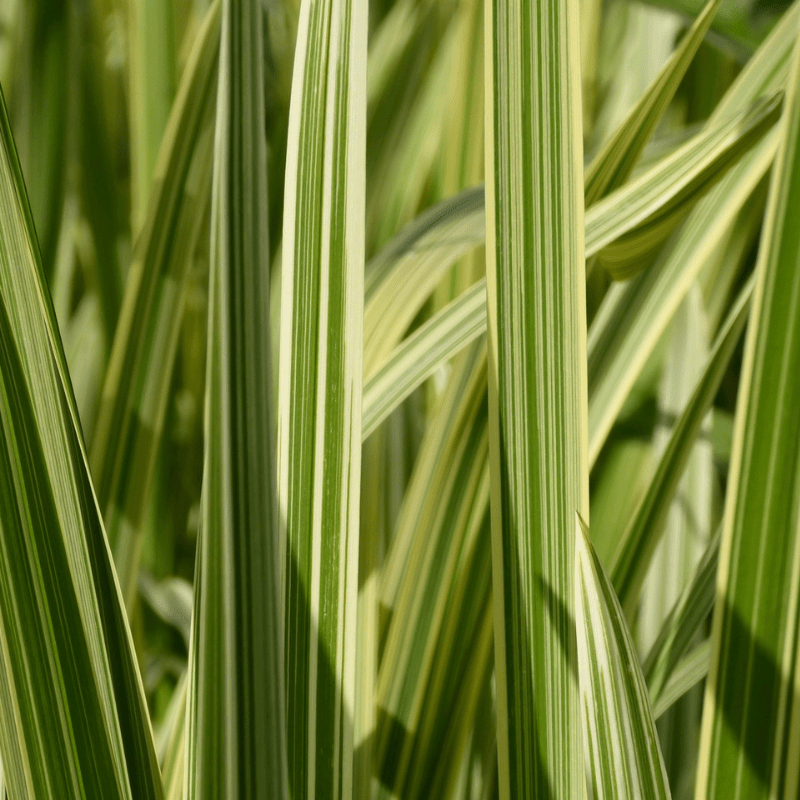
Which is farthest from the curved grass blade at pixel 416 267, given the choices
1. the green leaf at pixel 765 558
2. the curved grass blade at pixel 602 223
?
the green leaf at pixel 765 558

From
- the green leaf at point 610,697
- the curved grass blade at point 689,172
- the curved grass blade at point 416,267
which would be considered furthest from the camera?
the curved grass blade at point 416,267

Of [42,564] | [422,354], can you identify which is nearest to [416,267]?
[422,354]

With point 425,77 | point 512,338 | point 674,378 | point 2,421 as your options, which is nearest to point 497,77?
point 512,338

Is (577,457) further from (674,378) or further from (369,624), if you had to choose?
(674,378)

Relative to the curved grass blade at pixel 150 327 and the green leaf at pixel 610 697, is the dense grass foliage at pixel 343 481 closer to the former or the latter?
the green leaf at pixel 610 697

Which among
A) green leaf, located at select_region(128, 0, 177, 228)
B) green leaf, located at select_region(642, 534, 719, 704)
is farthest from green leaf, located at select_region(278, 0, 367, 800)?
green leaf, located at select_region(128, 0, 177, 228)

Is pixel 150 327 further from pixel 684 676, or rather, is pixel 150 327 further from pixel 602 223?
pixel 684 676
